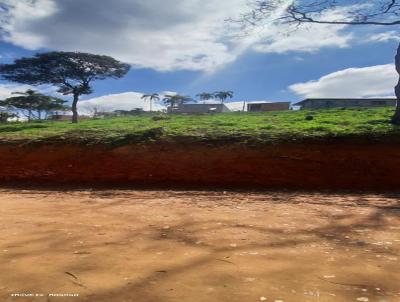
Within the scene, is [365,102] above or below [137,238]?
above

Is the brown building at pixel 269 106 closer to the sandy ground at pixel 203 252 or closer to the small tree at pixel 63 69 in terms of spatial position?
the small tree at pixel 63 69

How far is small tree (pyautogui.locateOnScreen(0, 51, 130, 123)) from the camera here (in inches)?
1212

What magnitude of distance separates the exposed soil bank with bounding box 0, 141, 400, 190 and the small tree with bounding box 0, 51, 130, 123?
19962 millimetres

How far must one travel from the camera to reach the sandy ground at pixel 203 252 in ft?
9.70

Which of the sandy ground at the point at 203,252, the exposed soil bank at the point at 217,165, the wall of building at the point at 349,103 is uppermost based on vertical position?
the wall of building at the point at 349,103

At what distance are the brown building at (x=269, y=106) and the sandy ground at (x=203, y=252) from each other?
48.8 meters

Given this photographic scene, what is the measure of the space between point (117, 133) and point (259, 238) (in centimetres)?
862

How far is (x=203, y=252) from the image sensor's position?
3.97 m

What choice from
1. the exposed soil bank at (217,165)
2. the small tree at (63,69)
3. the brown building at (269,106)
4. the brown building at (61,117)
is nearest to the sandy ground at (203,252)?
the exposed soil bank at (217,165)

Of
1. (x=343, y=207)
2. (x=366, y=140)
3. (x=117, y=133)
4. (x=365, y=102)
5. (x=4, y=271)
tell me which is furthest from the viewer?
(x=365, y=102)

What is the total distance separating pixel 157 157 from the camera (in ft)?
35.2

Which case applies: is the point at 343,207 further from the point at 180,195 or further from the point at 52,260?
the point at 52,260

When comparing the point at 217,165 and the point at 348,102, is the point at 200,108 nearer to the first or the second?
the point at 348,102

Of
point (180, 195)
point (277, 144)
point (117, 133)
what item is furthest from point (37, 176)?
point (277, 144)
